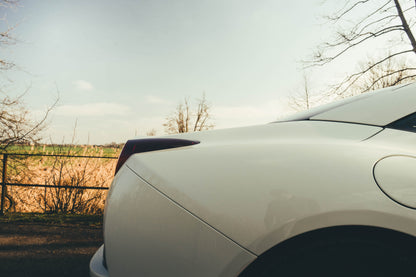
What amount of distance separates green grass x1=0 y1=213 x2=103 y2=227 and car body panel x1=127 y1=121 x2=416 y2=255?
365 centimetres

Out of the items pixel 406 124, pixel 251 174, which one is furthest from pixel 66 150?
pixel 406 124

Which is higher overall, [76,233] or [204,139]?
[204,139]

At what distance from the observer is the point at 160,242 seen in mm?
807

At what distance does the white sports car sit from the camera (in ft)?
2.44

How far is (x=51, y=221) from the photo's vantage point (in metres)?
3.83

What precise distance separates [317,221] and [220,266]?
1.18ft

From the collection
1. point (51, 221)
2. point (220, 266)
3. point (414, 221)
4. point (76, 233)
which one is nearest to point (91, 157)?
point (51, 221)

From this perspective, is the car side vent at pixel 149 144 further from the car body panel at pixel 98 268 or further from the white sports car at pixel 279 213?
the car body panel at pixel 98 268

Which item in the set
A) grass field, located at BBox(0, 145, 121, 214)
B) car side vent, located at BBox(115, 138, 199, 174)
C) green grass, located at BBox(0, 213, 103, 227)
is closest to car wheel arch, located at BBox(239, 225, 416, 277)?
car side vent, located at BBox(115, 138, 199, 174)

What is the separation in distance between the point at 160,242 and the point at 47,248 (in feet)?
9.34

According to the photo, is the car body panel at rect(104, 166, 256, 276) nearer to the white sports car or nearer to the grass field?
the white sports car

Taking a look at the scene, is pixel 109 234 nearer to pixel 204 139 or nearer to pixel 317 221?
pixel 204 139

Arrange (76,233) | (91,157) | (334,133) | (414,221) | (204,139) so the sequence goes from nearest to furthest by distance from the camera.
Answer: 1. (414,221)
2. (334,133)
3. (204,139)
4. (76,233)
5. (91,157)

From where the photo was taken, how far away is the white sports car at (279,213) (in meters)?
0.75
